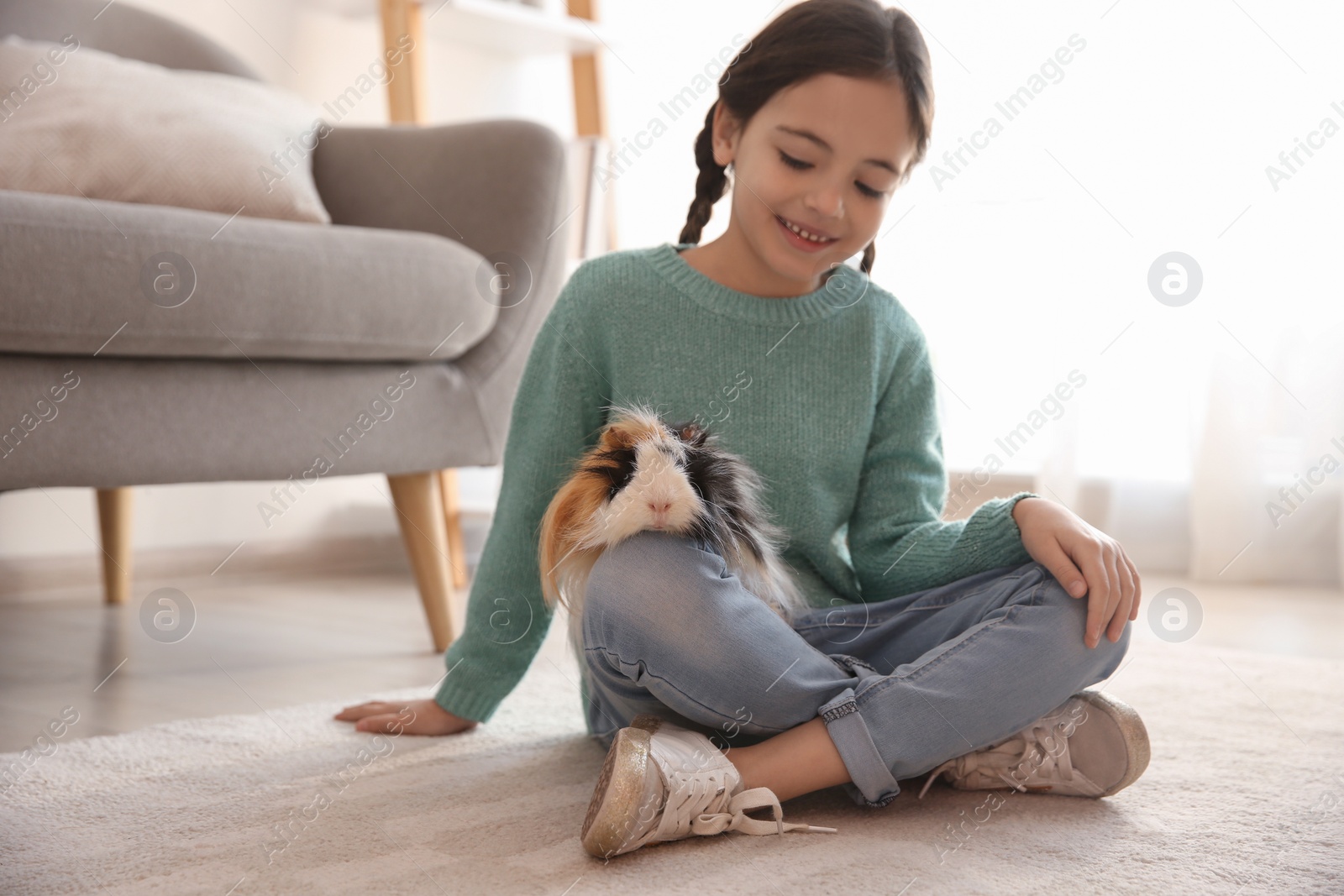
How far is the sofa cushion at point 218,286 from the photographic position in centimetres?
97

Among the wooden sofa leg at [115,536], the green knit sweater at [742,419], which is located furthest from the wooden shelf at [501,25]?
the green knit sweater at [742,419]

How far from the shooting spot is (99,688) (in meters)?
1.14

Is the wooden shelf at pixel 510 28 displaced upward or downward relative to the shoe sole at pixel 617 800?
upward

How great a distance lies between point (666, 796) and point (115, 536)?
1.26 metres

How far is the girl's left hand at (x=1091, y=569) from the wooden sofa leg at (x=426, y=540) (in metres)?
0.72

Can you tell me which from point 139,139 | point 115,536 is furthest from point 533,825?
point 115,536

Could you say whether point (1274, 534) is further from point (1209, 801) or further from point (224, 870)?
point (224, 870)

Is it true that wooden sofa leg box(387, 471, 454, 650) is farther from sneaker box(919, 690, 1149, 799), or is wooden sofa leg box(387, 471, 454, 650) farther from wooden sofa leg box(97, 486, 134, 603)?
sneaker box(919, 690, 1149, 799)

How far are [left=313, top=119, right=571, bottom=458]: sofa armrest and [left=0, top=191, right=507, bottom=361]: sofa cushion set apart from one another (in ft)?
0.28

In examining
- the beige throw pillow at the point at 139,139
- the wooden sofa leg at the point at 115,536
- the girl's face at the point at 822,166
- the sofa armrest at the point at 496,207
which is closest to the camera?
the girl's face at the point at 822,166

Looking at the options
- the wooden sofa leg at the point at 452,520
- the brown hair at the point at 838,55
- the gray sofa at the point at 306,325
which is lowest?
the wooden sofa leg at the point at 452,520

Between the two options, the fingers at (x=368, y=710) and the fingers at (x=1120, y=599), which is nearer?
the fingers at (x=1120, y=599)

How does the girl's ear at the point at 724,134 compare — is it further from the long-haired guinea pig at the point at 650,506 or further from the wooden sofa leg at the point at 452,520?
the wooden sofa leg at the point at 452,520

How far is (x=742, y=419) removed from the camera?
3.00 ft
